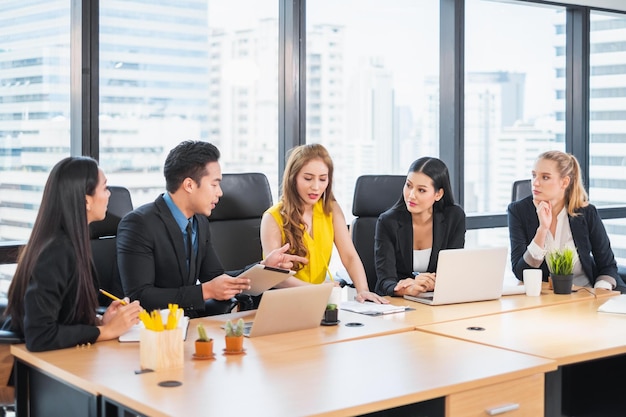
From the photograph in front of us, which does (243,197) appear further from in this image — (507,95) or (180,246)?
(507,95)

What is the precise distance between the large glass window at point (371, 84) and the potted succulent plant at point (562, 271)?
174 centimetres

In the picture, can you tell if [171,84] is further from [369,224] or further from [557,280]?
[557,280]

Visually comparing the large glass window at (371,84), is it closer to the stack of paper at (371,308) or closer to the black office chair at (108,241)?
the black office chair at (108,241)

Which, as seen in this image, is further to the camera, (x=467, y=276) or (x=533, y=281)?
(x=533, y=281)

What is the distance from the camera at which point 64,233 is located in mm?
2723

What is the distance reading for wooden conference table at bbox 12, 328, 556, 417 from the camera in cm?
209

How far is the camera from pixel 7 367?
2.70 meters

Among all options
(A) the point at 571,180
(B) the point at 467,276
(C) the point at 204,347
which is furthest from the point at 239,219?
(C) the point at 204,347

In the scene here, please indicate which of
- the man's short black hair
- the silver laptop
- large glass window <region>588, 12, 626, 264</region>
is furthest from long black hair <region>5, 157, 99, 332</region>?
large glass window <region>588, 12, 626, 264</region>

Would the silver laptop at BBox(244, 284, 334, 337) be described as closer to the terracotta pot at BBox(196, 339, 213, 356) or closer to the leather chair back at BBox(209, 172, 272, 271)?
the terracotta pot at BBox(196, 339, 213, 356)

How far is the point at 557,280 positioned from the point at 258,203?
143cm

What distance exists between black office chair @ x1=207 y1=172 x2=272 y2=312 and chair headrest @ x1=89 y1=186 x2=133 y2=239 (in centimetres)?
49

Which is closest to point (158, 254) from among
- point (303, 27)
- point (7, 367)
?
point (7, 367)

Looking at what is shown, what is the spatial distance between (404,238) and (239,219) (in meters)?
0.81
